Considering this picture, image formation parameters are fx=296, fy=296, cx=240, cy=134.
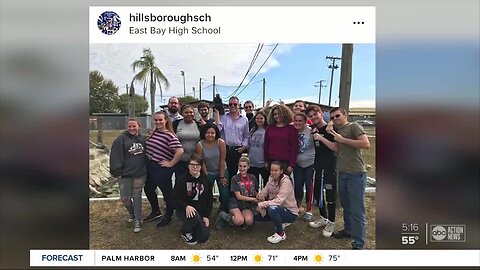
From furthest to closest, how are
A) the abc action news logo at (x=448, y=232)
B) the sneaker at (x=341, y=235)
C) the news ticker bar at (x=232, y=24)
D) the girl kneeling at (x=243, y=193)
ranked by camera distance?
the girl kneeling at (x=243, y=193) < the sneaker at (x=341, y=235) < the abc action news logo at (x=448, y=232) < the news ticker bar at (x=232, y=24)

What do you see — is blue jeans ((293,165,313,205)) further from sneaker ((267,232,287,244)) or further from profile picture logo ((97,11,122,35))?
profile picture logo ((97,11,122,35))

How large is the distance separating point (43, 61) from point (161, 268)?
63.7 inches

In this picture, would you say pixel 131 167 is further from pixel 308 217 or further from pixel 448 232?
pixel 448 232

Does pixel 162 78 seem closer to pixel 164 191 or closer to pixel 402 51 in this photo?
pixel 164 191

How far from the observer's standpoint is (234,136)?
235 cm

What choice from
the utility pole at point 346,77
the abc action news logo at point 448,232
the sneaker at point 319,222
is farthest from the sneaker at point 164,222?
the abc action news logo at point 448,232

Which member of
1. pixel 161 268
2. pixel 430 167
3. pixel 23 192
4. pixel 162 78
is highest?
pixel 162 78

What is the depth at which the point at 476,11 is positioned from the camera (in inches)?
77.2

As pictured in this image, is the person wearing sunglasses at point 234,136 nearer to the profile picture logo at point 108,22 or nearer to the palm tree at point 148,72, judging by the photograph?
the palm tree at point 148,72

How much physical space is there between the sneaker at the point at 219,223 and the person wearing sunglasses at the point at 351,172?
83 cm

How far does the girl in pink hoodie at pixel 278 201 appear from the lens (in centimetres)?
222

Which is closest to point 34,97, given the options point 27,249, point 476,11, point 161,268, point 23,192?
point 23,192

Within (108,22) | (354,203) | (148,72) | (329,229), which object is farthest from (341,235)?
(108,22)

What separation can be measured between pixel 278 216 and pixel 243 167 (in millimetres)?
453
